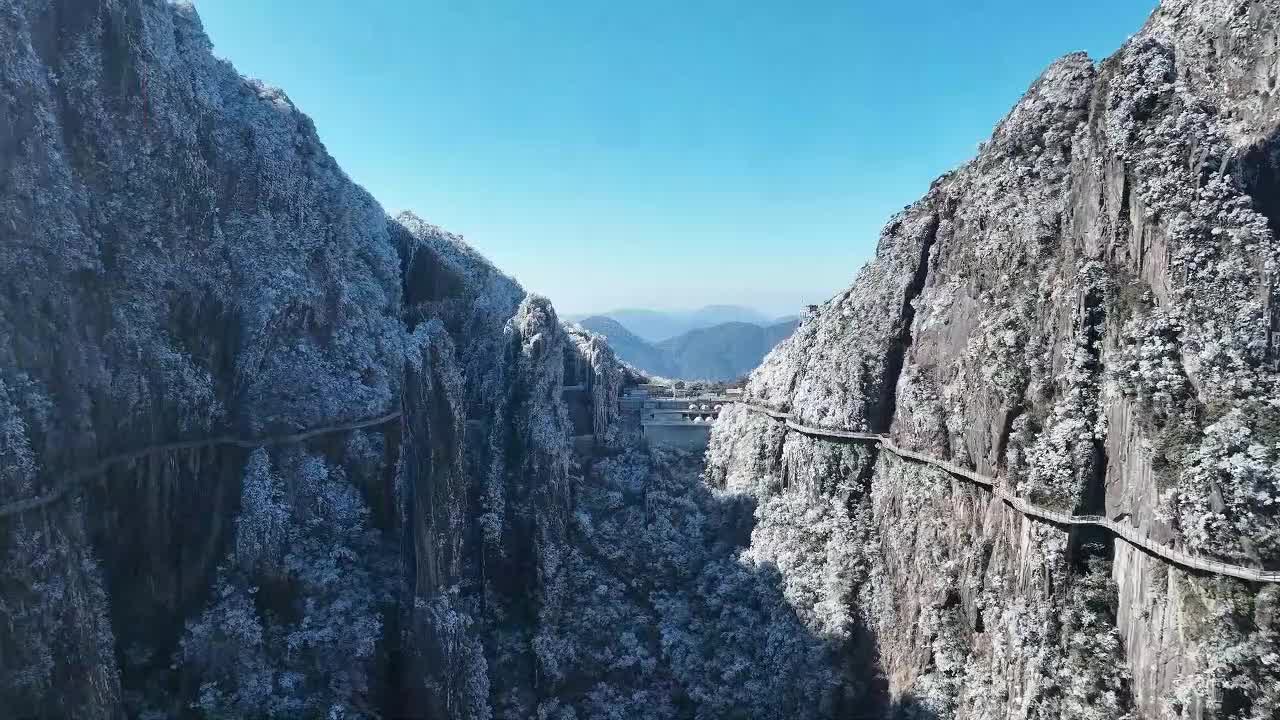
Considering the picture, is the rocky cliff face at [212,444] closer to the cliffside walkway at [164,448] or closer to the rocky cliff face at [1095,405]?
the cliffside walkway at [164,448]

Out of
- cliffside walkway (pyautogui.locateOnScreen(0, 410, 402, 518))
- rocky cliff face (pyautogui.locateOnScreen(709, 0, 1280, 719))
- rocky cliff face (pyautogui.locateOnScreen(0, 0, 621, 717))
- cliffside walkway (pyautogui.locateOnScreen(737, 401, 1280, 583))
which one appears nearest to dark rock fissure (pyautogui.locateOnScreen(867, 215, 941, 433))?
rocky cliff face (pyautogui.locateOnScreen(709, 0, 1280, 719))

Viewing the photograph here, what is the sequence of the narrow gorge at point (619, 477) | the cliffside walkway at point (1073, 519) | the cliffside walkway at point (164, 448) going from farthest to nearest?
the cliffside walkway at point (164, 448) < the narrow gorge at point (619, 477) < the cliffside walkway at point (1073, 519)

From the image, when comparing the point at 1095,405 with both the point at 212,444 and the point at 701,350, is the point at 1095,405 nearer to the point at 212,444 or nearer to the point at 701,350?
the point at 212,444

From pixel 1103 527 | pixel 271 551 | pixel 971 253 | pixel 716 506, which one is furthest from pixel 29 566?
pixel 971 253

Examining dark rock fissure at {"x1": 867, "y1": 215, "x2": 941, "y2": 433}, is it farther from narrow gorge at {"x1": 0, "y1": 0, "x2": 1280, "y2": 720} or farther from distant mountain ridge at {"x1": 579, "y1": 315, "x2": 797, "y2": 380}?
distant mountain ridge at {"x1": 579, "y1": 315, "x2": 797, "y2": 380}

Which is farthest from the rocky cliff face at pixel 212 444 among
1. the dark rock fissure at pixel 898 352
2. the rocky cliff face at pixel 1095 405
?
the dark rock fissure at pixel 898 352

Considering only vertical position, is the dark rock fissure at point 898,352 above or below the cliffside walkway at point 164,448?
above
